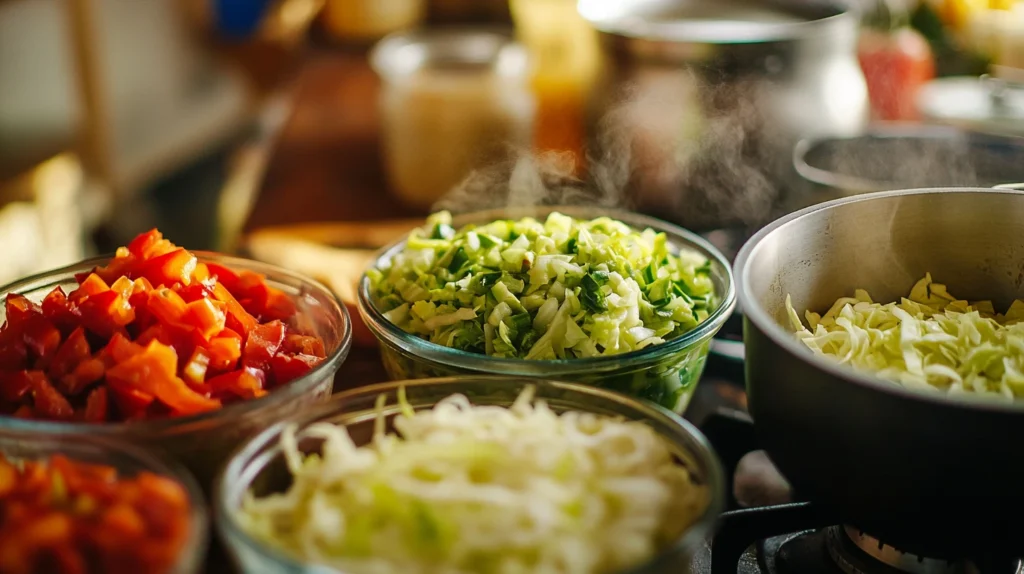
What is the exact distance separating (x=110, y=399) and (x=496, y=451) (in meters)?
0.43

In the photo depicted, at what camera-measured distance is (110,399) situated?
1.00 metres

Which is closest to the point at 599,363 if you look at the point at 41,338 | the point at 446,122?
the point at 41,338

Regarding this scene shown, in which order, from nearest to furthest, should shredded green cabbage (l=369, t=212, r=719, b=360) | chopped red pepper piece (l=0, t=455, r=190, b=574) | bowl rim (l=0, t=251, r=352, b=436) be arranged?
1. chopped red pepper piece (l=0, t=455, r=190, b=574)
2. bowl rim (l=0, t=251, r=352, b=436)
3. shredded green cabbage (l=369, t=212, r=719, b=360)

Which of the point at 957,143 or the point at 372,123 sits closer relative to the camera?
the point at 957,143

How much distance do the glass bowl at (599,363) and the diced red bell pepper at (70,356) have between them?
32 cm

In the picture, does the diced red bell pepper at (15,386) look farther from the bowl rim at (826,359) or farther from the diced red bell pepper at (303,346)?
the bowl rim at (826,359)

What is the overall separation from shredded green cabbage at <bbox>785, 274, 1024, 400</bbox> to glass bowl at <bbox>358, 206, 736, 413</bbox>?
0.13 meters

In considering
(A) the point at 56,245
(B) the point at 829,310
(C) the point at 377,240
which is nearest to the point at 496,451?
(B) the point at 829,310

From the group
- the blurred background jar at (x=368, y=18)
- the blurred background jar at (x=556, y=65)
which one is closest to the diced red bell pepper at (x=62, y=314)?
the blurred background jar at (x=556, y=65)

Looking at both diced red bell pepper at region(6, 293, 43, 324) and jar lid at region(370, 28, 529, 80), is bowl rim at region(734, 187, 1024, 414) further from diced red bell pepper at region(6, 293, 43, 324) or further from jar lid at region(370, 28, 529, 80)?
jar lid at region(370, 28, 529, 80)

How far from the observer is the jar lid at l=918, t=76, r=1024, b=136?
2.19 metres

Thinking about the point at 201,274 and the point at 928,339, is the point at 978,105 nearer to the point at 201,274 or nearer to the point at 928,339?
the point at 928,339

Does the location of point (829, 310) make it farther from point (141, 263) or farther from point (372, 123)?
point (372, 123)

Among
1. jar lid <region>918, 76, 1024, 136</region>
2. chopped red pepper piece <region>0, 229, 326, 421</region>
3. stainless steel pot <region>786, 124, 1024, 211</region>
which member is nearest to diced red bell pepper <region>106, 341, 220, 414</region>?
chopped red pepper piece <region>0, 229, 326, 421</region>
